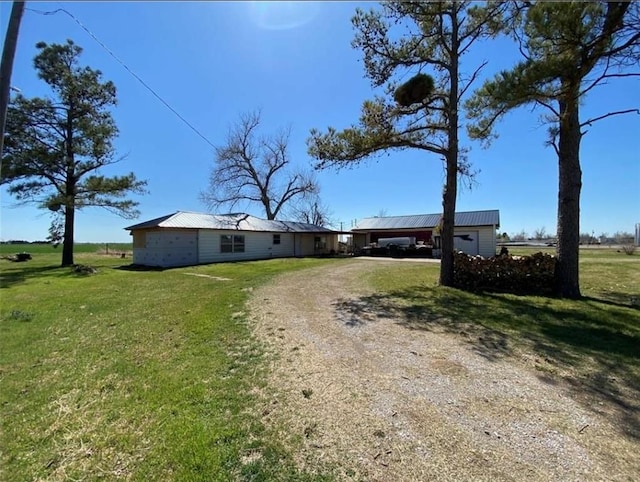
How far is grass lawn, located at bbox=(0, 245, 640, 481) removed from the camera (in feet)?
8.33

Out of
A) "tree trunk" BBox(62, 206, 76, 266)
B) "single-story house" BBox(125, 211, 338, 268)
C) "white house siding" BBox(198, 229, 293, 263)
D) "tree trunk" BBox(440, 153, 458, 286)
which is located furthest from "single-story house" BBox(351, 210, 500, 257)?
"tree trunk" BBox(62, 206, 76, 266)

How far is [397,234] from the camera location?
32406 millimetres

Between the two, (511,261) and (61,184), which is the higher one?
(61,184)

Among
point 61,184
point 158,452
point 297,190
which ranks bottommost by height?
point 158,452

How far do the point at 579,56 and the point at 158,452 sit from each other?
7766 mm

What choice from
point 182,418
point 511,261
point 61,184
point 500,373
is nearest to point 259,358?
point 182,418

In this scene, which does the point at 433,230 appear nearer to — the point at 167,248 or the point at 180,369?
the point at 167,248

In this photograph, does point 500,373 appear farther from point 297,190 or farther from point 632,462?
point 297,190

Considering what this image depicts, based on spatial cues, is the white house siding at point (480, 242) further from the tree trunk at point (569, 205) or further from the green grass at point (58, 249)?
the green grass at point (58, 249)

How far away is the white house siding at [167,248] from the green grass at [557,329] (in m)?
13.3

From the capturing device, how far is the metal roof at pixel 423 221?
86.3 feet

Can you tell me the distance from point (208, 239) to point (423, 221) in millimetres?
20068

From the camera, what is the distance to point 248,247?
23.6 meters

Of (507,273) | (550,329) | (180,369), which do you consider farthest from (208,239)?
(550,329)
